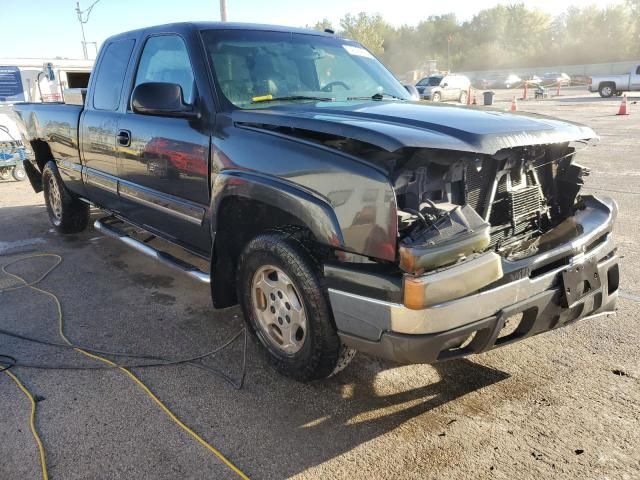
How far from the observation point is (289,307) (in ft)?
9.60

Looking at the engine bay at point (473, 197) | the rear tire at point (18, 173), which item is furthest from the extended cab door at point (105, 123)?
the rear tire at point (18, 173)

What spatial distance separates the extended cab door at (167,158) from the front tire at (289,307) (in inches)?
23.8

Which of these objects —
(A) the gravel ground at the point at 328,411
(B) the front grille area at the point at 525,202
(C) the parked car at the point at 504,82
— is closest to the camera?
(A) the gravel ground at the point at 328,411

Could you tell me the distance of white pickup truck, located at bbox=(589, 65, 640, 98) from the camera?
28734 millimetres

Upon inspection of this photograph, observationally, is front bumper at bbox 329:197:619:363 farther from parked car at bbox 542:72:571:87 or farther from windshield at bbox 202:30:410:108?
parked car at bbox 542:72:571:87

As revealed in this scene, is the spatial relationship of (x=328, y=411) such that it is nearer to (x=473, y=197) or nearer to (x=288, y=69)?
(x=473, y=197)

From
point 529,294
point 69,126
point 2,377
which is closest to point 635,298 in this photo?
point 529,294

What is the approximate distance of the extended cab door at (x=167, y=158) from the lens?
11.3 ft

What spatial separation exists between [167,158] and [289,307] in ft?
4.82

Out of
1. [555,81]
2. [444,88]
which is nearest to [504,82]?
[555,81]

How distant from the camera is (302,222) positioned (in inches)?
108

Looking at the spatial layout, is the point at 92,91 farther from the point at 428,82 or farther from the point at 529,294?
the point at 428,82

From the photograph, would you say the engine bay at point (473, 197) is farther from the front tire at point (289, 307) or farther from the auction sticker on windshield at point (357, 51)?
the auction sticker on windshield at point (357, 51)

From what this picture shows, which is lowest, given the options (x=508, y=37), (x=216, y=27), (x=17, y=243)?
(x=17, y=243)
